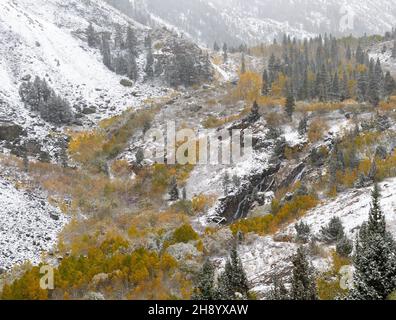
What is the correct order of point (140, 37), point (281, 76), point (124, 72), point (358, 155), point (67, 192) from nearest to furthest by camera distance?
point (358, 155) < point (67, 192) < point (281, 76) < point (124, 72) < point (140, 37)

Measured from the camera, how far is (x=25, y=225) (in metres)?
44.5

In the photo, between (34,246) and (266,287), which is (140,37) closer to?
(34,246)

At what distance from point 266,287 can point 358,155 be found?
24.3 m

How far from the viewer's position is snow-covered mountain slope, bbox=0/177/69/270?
132ft

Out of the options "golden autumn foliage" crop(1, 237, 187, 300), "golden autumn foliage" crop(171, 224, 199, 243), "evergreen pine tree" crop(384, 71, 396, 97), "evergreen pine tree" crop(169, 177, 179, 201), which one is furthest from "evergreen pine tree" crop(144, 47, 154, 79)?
"golden autumn foliage" crop(1, 237, 187, 300)

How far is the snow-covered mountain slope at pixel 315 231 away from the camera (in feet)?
105

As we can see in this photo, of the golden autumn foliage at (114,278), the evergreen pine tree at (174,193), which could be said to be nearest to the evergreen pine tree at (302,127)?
the evergreen pine tree at (174,193)

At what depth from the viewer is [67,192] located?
5372 cm

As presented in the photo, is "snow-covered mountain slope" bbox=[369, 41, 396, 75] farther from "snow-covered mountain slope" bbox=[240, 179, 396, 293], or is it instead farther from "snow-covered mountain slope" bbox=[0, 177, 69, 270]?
"snow-covered mountain slope" bbox=[0, 177, 69, 270]

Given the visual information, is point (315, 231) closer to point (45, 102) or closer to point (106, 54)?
point (45, 102)

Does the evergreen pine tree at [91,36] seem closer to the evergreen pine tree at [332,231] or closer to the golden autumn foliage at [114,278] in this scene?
the golden autumn foliage at [114,278]

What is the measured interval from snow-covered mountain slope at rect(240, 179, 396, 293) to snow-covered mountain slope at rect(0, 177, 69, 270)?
18.3 m

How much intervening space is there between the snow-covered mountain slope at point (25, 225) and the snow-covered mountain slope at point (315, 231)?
719 inches
